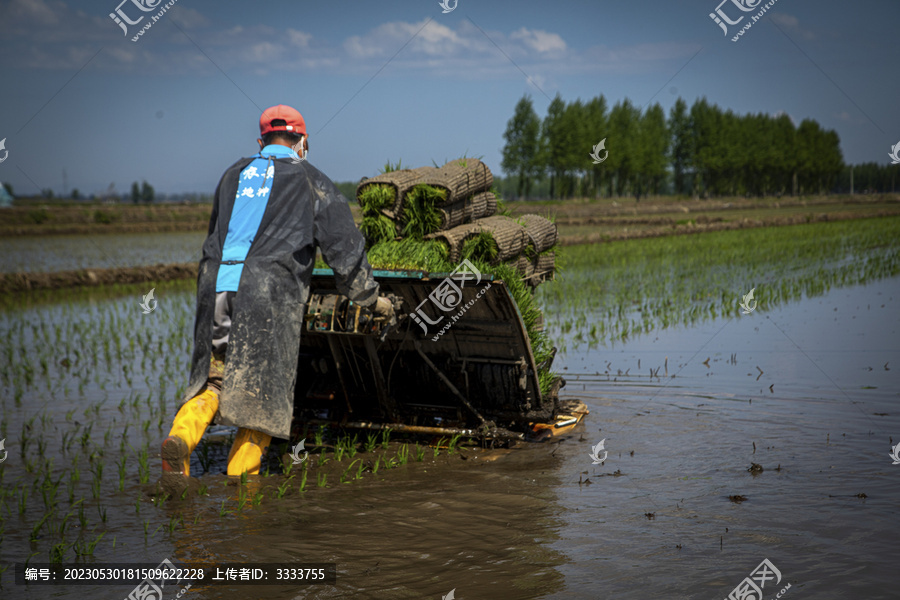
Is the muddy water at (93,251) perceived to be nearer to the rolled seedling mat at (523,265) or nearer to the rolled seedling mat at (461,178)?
the rolled seedling mat at (461,178)

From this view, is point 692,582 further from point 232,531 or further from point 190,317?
point 190,317

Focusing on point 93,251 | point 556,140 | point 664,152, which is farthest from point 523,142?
point 93,251

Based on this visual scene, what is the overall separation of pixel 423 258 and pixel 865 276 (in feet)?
36.8

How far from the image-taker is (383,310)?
155 inches

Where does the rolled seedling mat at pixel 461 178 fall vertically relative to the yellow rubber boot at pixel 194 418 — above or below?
above

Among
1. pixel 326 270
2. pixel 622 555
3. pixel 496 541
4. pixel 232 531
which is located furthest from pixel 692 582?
pixel 326 270

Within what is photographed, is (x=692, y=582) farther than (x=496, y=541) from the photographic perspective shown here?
No

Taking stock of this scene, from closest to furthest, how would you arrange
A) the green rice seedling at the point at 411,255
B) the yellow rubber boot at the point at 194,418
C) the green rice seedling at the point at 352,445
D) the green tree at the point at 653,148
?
the yellow rubber boot at the point at 194,418, the green rice seedling at the point at 352,445, the green rice seedling at the point at 411,255, the green tree at the point at 653,148

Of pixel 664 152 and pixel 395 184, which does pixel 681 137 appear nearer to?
pixel 664 152

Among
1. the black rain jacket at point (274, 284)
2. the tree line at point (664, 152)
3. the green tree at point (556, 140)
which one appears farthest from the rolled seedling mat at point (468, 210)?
the green tree at point (556, 140)

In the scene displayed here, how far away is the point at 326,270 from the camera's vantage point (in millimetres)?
4270

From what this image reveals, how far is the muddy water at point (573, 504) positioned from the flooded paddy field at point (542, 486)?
1cm

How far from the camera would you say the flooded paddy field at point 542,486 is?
9.57ft

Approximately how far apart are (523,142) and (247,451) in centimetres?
5768
